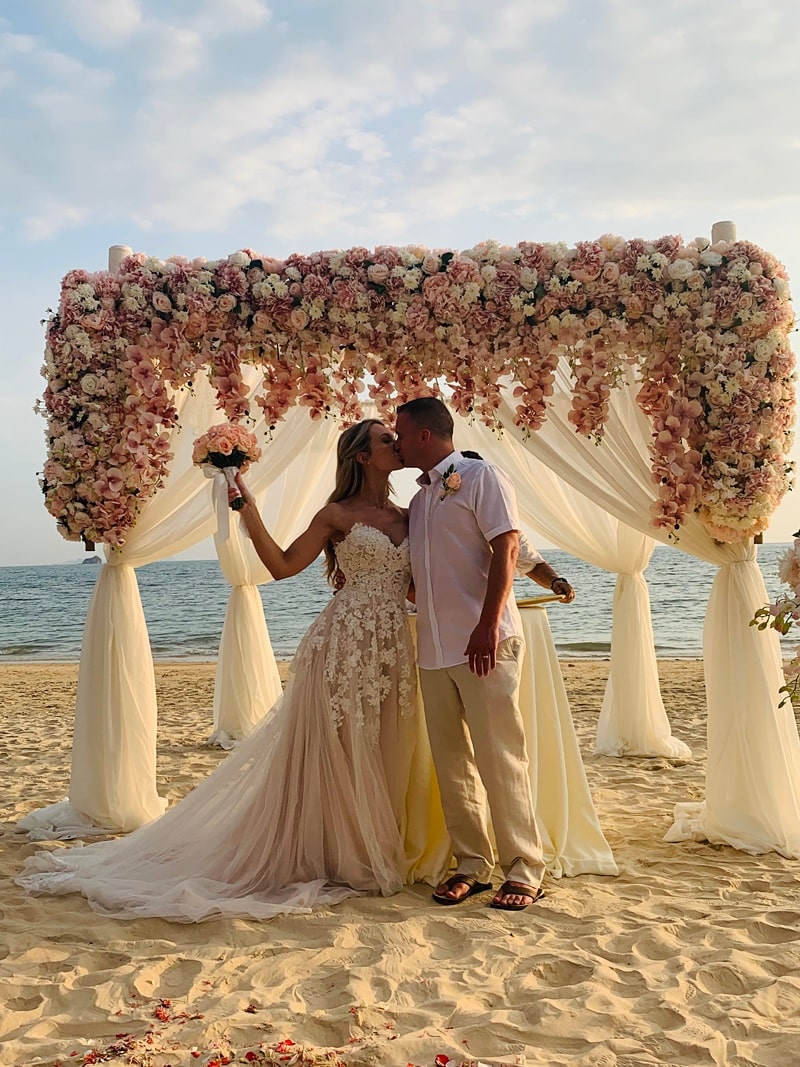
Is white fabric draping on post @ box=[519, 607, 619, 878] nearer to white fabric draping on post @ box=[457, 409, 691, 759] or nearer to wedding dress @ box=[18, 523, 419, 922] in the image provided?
wedding dress @ box=[18, 523, 419, 922]

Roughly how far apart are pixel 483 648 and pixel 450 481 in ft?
2.26

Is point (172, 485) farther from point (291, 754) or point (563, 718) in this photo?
point (563, 718)

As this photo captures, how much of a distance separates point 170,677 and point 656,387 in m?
11.1

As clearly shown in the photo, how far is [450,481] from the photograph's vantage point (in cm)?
383

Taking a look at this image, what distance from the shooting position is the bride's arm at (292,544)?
3859 millimetres

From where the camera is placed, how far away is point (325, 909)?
3.67 metres

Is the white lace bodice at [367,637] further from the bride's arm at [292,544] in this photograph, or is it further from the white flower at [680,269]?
the white flower at [680,269]

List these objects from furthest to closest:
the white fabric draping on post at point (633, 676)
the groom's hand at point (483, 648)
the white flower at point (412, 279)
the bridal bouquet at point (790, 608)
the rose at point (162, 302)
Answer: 1. the white fabric draping on post at point (633, 676)
2. the rose at point (162, 302)
3. the white flower at point (412, 279)
4. the groom's hand at point (483, 648)
5. the bridal bouquet at point (790, 608)

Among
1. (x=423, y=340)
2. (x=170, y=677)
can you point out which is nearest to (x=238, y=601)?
(x=423, y=340)

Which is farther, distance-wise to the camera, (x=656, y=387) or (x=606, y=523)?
(x=606, y=523)

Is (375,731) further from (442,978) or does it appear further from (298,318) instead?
(298,318)

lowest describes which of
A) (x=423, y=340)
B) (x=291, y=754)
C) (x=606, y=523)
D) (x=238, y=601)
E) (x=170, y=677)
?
(x=170, y=677)

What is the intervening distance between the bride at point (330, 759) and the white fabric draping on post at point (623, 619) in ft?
8.92

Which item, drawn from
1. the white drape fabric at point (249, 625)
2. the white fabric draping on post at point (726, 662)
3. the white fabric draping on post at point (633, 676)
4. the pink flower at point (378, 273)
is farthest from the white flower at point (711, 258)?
the white drape fabric at point (249, 625)
